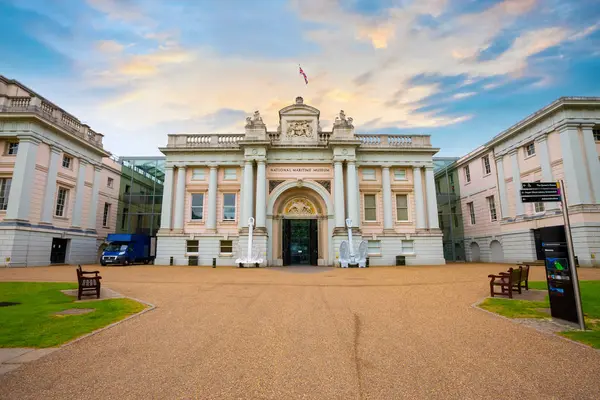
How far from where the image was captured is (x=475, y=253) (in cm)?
3033

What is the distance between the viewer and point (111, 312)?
23.9ft

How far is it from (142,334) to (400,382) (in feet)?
15.3

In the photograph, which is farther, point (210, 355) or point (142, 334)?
point (142, 334)

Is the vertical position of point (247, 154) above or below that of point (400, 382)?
above

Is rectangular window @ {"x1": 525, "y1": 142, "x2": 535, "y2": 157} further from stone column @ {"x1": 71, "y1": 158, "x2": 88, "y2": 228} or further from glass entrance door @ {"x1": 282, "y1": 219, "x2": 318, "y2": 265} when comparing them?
stone column @ {"x1": 71, "y1": 158, "x2": 88, "y2": 228}

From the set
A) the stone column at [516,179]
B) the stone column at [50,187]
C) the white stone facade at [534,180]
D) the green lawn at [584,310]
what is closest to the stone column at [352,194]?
the white stone facade at [534,180]

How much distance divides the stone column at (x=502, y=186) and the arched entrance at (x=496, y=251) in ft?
9.32

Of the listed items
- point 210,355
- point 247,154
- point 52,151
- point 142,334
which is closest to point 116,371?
point 210,355

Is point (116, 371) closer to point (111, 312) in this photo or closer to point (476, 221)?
point (111, 312)

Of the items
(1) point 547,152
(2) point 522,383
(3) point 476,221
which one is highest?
(1) point 547,152

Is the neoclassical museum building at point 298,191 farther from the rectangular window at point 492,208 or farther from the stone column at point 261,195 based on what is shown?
the rectangular window at point 492,208

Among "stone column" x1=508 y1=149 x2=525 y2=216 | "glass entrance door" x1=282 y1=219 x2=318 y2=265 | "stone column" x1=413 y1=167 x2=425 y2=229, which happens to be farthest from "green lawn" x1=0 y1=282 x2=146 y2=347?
"stone column" x1=508 y1=149 x2=525 y2=216

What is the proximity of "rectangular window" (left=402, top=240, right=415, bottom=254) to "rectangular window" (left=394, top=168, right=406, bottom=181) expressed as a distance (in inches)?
218

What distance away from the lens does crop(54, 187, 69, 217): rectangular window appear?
24.5 m
